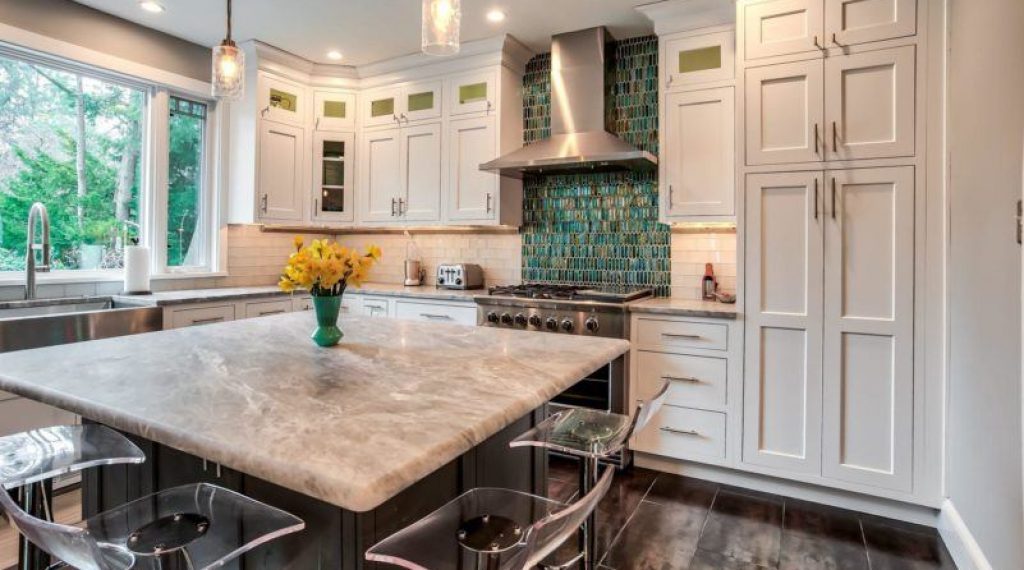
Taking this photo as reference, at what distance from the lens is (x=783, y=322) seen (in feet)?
8.89

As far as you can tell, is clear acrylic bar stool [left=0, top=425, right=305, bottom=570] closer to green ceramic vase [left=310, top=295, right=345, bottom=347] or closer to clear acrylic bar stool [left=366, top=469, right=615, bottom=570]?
clear acrylic bar stool [left=366, top=469, right=615, bottom=570]

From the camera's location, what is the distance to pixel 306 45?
12.7 ft

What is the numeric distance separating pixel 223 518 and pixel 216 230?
11.1 ft

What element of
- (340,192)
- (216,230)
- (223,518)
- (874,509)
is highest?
(340,192)

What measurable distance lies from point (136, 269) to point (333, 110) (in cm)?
182

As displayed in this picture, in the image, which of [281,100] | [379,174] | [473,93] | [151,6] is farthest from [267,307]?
[473,93]

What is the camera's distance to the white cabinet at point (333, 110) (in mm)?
4285

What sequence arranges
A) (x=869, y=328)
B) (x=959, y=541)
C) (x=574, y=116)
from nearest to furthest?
1. (x=959, y=541)
2. (x=869, y=328)
3. (x=574, y=116)

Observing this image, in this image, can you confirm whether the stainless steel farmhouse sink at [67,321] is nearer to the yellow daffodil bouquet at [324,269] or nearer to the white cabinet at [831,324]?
the yellow daffodil bouquet at [324,269]

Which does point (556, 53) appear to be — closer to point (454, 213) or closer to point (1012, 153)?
point (454, 213)

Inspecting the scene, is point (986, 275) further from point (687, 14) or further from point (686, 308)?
point (687, 14)

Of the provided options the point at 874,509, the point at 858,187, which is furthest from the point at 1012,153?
the point at 874,509

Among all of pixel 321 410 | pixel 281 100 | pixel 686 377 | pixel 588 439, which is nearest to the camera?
pixel 321 410

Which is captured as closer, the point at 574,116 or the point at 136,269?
the point at 136,269
